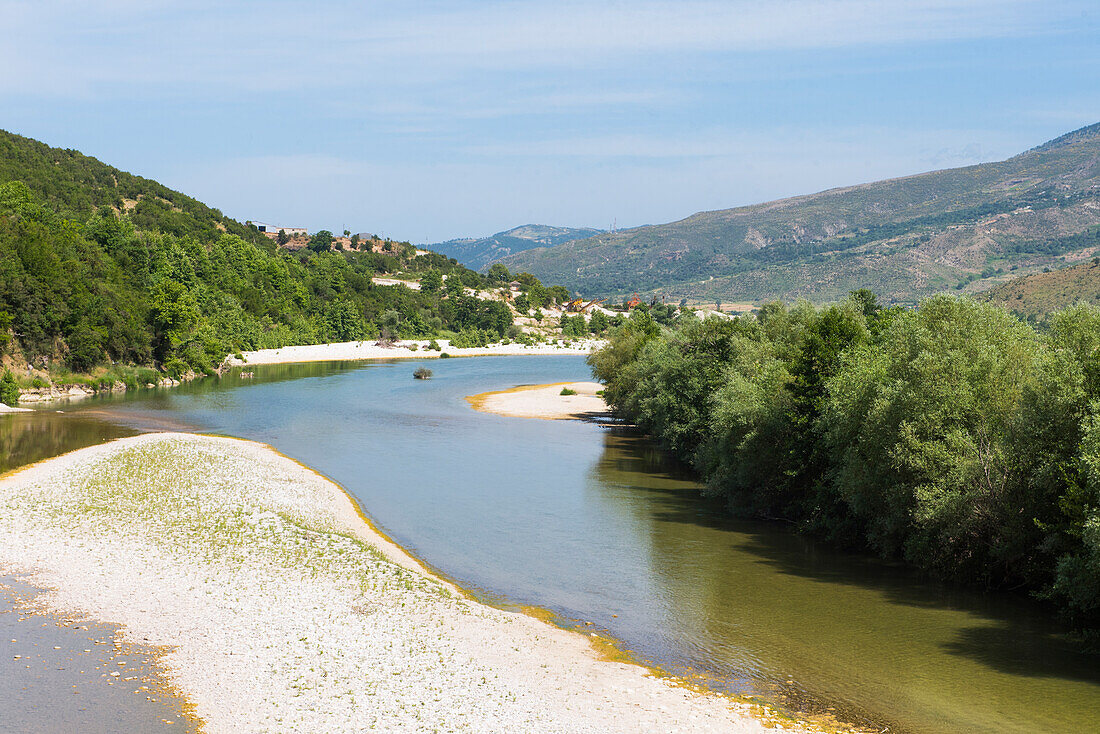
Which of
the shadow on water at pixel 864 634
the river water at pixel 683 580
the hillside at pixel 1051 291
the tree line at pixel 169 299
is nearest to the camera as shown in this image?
the shadow on water at pixel 864 634

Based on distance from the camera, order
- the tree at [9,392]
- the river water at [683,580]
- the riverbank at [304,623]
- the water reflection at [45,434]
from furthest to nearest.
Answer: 1. the tree at [9,392]
2. the water reflection at [45,434]
3. the river water at [683,580]
4. the riverbank at [304,623]

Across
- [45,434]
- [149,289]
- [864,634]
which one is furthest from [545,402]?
[864,634]

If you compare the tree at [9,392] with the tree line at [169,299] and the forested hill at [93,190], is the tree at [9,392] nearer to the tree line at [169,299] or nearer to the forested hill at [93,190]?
the tree line at [169,299]

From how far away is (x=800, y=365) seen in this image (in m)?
36.9

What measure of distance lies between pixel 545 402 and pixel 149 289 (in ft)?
155

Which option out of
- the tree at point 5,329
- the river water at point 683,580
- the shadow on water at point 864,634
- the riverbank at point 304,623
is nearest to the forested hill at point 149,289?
the tree at point 5,329

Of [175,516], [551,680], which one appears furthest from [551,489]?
[551,680]

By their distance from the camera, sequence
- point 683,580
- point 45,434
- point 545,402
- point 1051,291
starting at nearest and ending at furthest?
point 683,580
point 45,434
point 545,402
point 1051,291

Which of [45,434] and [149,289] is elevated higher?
[149,289]

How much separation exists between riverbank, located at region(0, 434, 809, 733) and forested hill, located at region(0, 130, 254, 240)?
343 ft

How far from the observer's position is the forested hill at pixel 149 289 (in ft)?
250

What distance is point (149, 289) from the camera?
97.6 m

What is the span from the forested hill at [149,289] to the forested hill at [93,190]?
0.33m

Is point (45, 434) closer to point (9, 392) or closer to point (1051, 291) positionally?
point (9, 392)
